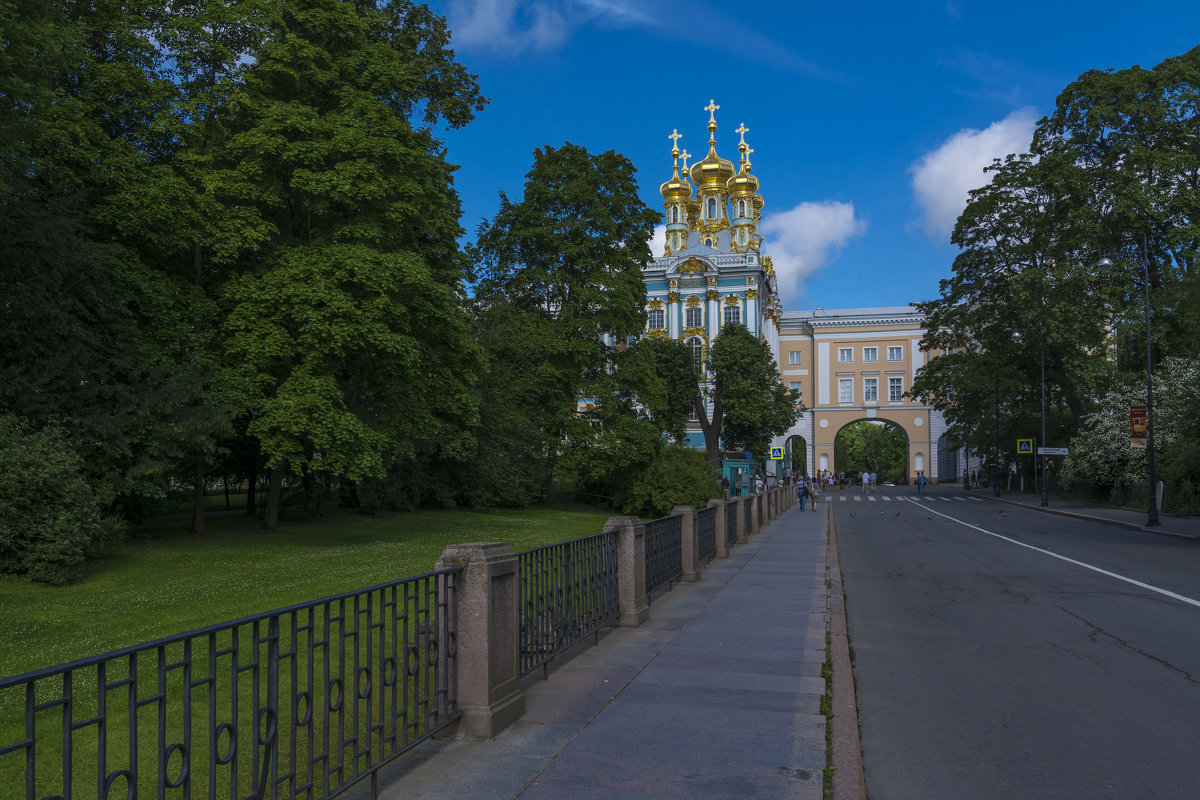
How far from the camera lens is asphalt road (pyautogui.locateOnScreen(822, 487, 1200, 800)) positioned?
16.7ft

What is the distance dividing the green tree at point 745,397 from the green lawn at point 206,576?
3186cm

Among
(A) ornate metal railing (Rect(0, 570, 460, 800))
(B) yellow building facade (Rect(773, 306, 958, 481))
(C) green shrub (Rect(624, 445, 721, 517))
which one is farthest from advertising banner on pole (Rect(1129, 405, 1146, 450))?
(B) yellow building facade (Rect(773, 306, 958, 481))

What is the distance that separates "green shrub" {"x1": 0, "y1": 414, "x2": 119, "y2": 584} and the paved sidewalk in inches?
353

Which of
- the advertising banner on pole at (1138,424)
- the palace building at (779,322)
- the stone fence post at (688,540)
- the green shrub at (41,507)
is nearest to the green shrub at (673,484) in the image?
the stone fence post at (688,540)

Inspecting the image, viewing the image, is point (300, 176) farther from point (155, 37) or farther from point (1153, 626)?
point (1153, 626)

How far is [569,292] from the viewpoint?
3591 centimetres

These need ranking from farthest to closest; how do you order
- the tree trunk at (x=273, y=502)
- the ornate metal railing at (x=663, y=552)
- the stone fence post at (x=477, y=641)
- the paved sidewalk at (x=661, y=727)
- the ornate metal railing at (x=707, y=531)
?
the tree trunk at (x=273, y=502) → the ornate metal railing at (x=707, y=531) → the ornate metal railing at (x=663, y=552) → the stone fence post at (x=477, y=641) → the paved sidewalk at (x=661, y=727)

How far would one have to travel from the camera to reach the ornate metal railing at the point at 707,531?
50.0ft

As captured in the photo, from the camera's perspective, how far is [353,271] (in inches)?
709

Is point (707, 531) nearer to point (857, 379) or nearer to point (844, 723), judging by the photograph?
point (844, 723)

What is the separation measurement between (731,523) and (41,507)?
13.8m

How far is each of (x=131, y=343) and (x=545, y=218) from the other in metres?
20.8

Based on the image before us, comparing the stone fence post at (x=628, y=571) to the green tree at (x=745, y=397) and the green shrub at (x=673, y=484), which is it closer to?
the green shrub at (x=673, y=484)

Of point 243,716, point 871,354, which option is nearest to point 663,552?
point 243,716
